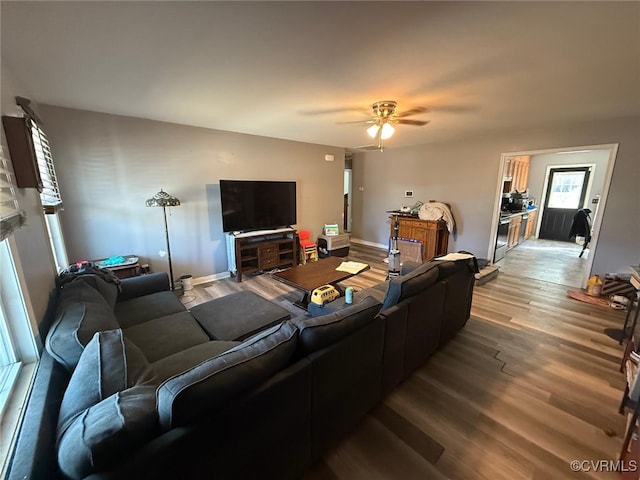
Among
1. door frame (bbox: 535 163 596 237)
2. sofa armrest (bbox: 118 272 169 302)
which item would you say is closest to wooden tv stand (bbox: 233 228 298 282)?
sofa armrest (bbox: 118 272 169 302)

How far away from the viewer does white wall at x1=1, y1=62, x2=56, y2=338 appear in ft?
4.53

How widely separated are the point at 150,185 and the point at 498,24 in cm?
384

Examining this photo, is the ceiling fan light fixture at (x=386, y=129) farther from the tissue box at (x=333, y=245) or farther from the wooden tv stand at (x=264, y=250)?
the tissue box at (x=333, y=245)

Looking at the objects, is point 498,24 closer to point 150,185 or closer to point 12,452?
point 12,452

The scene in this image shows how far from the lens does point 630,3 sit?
47.5 inches

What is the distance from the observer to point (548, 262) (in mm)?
5020

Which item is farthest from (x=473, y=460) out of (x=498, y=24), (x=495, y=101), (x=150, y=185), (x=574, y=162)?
(x=574, y=162)

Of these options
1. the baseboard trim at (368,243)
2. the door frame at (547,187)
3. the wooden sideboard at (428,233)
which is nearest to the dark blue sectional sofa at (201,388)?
the wooden sideboard at (428,233)

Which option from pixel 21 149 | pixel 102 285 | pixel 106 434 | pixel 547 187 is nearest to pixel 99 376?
pixel 106 434

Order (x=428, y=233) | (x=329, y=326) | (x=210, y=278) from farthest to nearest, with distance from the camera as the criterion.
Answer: (x=428, y=233)
(x=210, y=278)
(x=329, y=326)

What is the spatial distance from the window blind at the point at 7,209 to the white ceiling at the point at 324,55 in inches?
30.9

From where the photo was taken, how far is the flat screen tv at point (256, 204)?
397cm

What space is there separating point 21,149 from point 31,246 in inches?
23.9

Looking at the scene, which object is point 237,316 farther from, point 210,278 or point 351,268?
point 210,278
